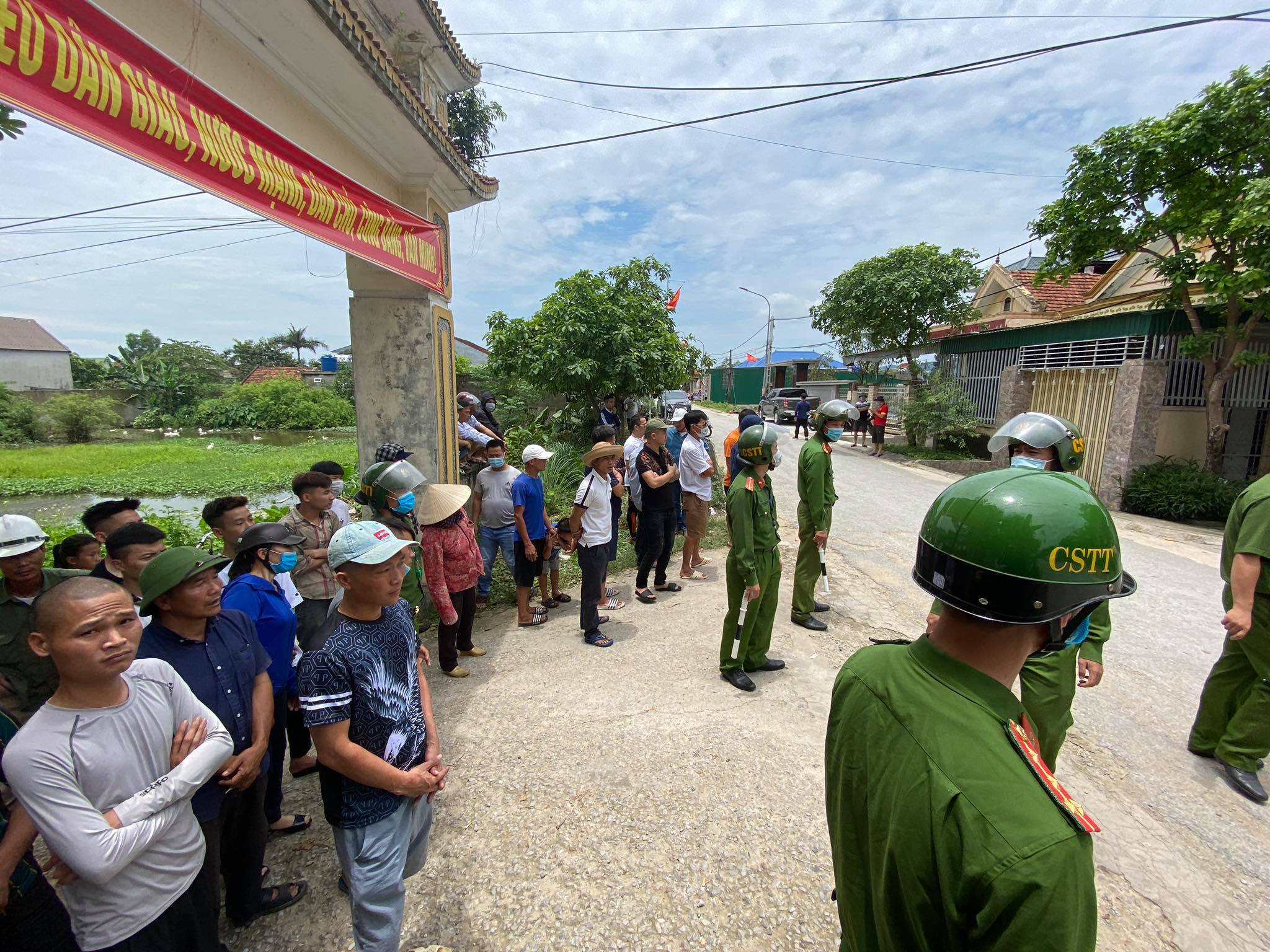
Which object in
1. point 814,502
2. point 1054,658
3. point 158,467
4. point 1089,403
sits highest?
point 1089,403

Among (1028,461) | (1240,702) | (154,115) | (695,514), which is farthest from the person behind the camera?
(695,514)

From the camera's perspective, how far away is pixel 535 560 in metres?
4.89

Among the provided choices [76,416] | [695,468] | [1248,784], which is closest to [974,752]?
[1248,784]

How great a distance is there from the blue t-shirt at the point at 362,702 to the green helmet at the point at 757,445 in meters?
2.43

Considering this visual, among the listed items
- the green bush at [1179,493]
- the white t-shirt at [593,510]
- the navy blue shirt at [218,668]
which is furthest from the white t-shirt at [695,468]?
the green bush at [1179,493]

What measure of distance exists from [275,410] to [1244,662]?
3787 centimetres

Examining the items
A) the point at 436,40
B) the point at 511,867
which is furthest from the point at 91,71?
the point at 436,40

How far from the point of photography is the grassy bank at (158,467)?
1480cm

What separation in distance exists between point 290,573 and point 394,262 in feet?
8.23

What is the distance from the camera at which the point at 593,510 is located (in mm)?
4641

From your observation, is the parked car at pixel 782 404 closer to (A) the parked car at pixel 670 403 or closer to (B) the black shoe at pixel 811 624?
(A) the parked car at pixel 670 403

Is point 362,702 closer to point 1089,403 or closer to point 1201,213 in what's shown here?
point 1201,213

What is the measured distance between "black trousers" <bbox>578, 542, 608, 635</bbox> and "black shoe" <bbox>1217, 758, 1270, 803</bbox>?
375cm

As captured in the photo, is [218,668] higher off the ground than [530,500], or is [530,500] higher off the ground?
[530,500]
